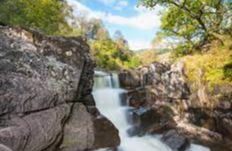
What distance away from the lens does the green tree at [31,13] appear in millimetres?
18844

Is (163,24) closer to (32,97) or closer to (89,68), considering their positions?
(89,68)

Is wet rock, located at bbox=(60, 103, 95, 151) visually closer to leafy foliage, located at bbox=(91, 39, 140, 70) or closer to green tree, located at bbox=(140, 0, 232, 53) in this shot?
green tree, located at bbox=(140, 0, 232, 53)

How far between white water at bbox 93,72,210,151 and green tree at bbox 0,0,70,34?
6.66 metres

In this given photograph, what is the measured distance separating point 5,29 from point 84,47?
1613 mm

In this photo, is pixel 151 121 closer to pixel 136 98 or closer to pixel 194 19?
pixel 136 98

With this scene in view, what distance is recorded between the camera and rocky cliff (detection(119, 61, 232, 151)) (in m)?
9.80

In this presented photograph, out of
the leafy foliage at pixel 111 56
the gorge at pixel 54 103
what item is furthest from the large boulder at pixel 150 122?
the leafy foliage at pixel 111 56

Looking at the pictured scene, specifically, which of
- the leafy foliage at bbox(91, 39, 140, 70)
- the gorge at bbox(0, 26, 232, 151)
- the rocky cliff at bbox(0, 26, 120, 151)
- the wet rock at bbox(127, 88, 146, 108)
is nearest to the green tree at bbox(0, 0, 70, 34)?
the wet rock at bbox(127, 88, 146, 108)

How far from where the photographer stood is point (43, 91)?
473 cm

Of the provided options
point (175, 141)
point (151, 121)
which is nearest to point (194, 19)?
point (151, 121)

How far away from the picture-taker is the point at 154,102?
556 inches

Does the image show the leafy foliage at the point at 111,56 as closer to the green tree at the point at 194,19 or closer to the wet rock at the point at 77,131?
the green tree at the point at 194,19

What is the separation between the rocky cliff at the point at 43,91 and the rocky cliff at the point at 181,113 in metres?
4.56

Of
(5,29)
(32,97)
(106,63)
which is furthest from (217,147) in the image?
(106,63)
